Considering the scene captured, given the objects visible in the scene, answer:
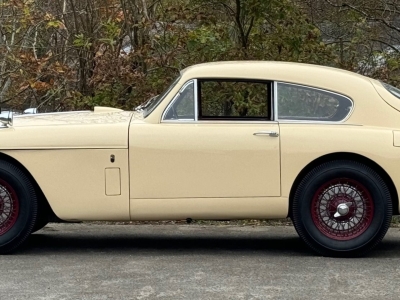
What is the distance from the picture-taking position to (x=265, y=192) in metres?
6.46

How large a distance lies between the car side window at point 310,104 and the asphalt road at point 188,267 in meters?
1.23

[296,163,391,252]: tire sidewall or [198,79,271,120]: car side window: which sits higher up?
[198,79,271,120]: car side window

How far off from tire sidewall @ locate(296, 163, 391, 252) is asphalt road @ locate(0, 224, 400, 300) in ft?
0.50

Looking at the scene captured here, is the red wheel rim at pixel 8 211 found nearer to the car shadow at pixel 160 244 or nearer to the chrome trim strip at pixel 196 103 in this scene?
the car shadow at pixel 160 244

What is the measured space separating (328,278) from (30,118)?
3077 mm

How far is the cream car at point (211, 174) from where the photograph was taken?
6430mm

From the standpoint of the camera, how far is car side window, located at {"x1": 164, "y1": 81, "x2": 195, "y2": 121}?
6.60 m

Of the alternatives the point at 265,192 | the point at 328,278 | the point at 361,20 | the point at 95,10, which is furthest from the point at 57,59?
the point at 328,278

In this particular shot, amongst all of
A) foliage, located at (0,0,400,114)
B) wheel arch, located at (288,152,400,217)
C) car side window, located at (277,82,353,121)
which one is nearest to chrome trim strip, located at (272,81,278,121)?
car side window, located at (277,82,353,121)

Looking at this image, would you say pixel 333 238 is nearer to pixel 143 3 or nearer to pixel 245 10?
pixel 245 10

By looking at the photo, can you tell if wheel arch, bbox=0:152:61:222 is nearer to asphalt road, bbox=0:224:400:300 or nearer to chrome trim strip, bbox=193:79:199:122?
asphalt road, bbox=0:224:400:300

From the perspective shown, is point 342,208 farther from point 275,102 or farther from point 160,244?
point 160,244

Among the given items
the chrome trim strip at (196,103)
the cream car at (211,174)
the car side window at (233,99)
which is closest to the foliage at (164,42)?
the car side window at (233,99)

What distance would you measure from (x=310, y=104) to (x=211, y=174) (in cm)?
109
